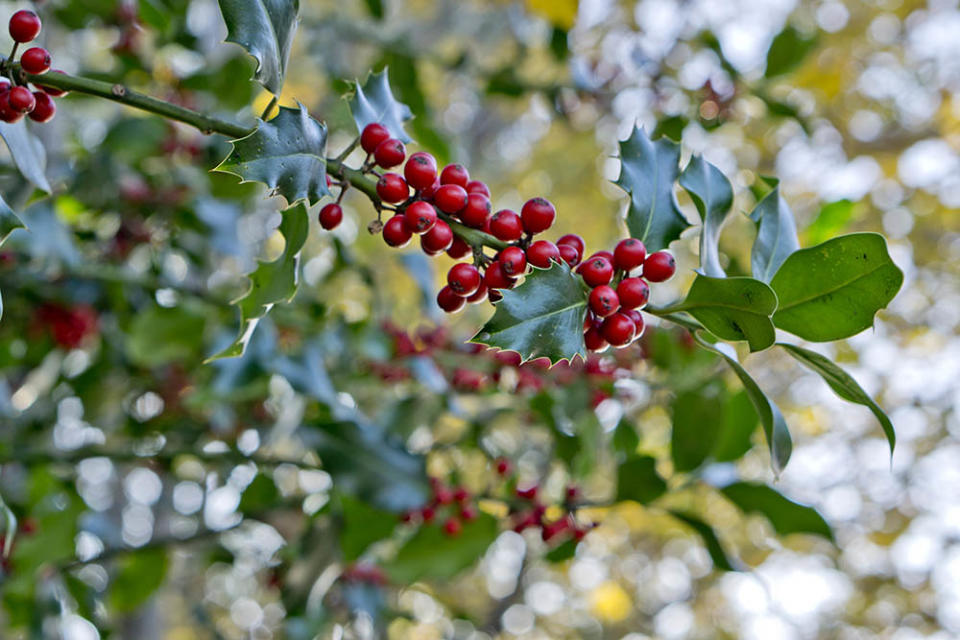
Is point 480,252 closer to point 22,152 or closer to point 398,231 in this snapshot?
point 398,231

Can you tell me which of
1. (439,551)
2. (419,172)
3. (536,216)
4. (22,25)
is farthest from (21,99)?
(439,551)

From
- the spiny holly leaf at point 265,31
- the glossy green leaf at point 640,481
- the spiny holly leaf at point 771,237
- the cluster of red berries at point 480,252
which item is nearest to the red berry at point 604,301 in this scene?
the cluster of red berries at point 480,252

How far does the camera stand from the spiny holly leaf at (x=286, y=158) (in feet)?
2.17

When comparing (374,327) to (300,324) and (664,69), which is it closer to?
(300,324)

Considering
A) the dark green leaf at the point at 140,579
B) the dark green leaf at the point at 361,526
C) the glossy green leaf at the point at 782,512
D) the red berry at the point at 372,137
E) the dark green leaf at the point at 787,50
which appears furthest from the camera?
the dark green leaf at the point at 140,579

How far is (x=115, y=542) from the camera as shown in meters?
2.09

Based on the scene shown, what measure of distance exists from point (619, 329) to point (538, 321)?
0.08 meters

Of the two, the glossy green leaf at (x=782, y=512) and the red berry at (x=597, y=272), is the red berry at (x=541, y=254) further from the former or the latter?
the glossy green leaf at (x=782, y=512)

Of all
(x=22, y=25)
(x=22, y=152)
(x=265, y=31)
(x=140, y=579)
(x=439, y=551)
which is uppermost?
(x=265, y=31)

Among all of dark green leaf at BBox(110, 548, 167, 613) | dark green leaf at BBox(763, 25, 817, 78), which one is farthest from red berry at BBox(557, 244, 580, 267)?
dark green leaf at BBox(110, 548, 167, 613)

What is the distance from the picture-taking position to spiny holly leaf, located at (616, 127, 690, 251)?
2.74 ft

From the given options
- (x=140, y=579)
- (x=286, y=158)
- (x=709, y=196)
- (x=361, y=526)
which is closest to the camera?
(x=286, y=158)

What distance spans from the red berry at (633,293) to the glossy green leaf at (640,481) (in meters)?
0.76

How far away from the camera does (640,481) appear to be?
1.43m
